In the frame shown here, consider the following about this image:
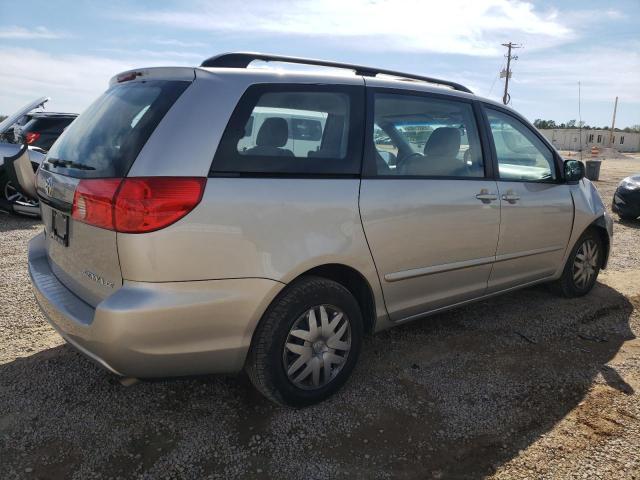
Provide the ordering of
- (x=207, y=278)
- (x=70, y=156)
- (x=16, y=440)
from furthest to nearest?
(x=70, y=156)
(x=16, y=440)
(x=207, y=278)

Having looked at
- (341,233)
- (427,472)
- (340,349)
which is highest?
(341,233)

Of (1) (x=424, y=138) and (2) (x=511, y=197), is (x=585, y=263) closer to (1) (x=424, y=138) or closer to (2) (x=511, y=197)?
(2) (x=511, y=197)

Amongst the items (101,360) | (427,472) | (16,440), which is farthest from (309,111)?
(16,440)

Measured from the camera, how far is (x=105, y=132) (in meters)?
2.52

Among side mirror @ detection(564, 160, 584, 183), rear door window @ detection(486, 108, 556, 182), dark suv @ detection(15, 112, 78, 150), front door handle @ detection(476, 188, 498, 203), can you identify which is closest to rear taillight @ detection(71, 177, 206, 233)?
front door handle @ detection(476, 188, 498, 203)

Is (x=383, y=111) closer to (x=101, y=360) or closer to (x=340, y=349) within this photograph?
(x=340, y=349)

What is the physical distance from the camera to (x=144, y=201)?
216 cm

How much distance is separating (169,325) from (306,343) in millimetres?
770

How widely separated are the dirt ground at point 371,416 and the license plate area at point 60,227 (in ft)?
2.92

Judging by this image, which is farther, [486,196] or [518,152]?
[518,152]

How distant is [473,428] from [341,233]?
1230mm

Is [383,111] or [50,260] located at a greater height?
[383,111]

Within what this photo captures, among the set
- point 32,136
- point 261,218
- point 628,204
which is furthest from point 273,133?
point 628,204

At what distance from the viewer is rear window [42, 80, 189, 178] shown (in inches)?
90.2
